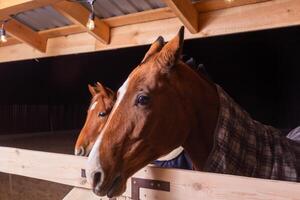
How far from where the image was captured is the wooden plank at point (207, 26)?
1.96 m

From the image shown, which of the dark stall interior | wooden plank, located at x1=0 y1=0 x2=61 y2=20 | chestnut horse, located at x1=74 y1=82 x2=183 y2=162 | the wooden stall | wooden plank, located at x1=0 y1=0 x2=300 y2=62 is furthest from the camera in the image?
the dark stall interior

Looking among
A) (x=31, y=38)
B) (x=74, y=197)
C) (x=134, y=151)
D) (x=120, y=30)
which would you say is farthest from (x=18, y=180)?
(x=134, y=151)

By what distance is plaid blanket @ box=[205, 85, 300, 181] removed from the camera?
1192 millimetres

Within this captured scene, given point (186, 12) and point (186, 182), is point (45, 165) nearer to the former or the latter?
point (186, 182)

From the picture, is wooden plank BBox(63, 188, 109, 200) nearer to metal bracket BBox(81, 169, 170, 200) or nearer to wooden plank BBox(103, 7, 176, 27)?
metal bracket BBox(81, 169, 170, 200)

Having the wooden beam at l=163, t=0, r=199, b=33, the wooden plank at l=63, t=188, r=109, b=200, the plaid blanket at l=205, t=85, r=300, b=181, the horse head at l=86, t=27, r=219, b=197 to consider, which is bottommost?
the wooden plank at l=63, t=188, r=109, b=200

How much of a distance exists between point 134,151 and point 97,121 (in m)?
1.77

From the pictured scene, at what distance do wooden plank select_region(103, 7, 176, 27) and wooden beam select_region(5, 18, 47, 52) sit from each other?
101cm

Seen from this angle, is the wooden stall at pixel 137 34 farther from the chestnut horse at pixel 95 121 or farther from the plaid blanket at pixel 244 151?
the chestnut horse at pixel 95 121

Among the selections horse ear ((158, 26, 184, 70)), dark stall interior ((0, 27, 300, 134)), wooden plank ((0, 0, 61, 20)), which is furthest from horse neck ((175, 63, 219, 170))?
dark stall interior ((0, 27, 300, 134))

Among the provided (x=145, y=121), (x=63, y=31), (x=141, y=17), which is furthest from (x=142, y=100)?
(x=63, y=31)

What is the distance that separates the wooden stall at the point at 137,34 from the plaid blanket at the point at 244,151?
317mm

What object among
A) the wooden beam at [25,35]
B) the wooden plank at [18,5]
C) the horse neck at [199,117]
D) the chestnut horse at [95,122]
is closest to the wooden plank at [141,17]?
the chestnut horse at [95,122]

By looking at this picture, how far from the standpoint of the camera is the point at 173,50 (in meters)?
1.13
